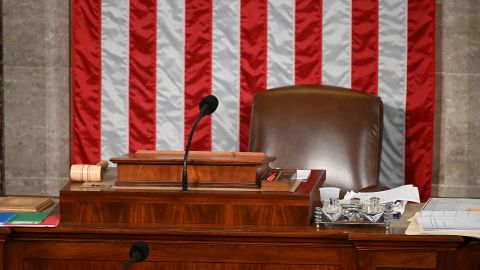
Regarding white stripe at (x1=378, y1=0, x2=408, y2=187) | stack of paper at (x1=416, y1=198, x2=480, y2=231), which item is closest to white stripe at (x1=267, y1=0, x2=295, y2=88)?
white stripe at (x1=378, y1=0, x2=408, y2=187)

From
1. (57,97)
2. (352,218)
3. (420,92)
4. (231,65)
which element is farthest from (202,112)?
(57,97)

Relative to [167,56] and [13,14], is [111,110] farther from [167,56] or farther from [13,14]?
[13,14]

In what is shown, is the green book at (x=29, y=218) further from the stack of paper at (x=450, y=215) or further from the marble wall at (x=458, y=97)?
the marble wall at (x=458, y=97)

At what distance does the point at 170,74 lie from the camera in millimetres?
4754

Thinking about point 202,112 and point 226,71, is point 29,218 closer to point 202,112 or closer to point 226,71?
point 202,112

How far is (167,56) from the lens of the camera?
475cm

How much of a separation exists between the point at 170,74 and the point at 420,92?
1444 mm

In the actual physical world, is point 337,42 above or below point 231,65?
above

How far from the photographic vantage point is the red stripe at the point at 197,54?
15.4ft

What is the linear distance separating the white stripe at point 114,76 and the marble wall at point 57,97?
0.25 meters

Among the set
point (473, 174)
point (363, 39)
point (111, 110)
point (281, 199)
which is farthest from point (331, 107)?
point (281, 199)

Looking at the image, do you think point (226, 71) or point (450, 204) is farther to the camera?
point (226, 71)

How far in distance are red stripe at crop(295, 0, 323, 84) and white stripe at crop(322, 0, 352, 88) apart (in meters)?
0.03

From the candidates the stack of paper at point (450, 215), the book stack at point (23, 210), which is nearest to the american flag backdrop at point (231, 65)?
the stack of paper at point (450, 215)
